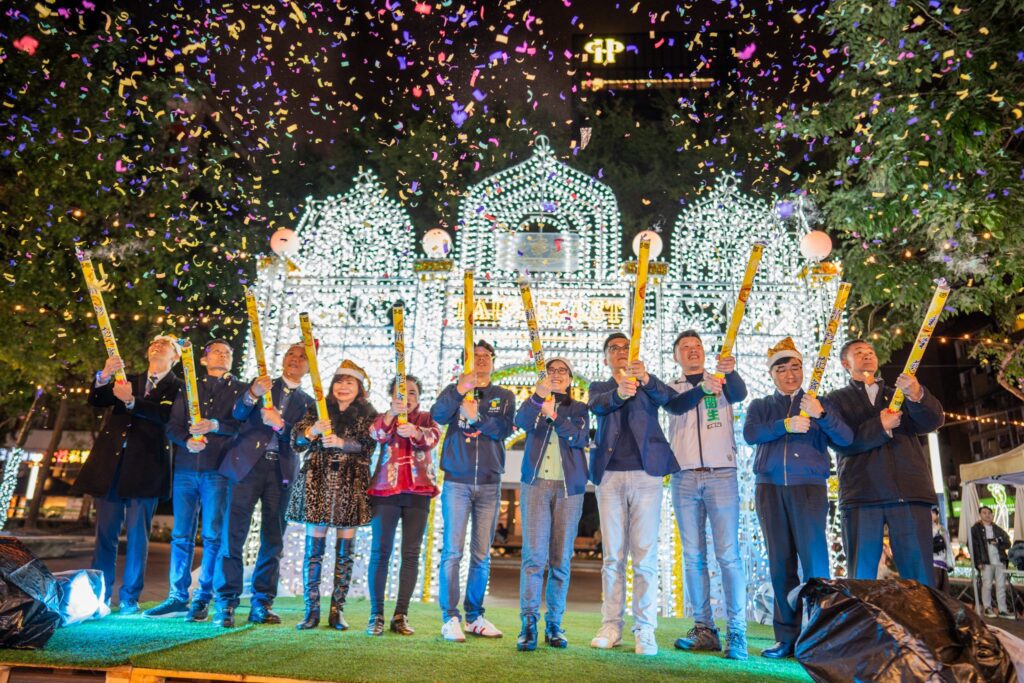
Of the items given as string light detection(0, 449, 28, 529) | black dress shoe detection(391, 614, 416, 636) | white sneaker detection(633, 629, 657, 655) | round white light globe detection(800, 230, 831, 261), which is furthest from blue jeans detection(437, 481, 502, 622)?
string light detection(0, 449, 28, 529)

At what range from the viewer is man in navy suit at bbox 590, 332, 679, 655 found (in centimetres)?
428

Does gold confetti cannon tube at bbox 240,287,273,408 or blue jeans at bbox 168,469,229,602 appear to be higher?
gold confetti cannon tube at bbox 240,287,273,408

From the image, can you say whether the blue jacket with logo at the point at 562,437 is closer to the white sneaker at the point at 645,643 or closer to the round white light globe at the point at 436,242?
the white sneaker at the point at 645,643

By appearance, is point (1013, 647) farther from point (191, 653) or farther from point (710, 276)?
point (710, 276)

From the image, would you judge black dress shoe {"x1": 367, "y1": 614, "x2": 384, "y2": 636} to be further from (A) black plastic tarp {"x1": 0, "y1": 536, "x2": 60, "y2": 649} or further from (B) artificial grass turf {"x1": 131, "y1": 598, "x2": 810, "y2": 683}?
(A) black plastic tarp {"x1": 0, "y1": 536, "x2": 60, "y2": 649}

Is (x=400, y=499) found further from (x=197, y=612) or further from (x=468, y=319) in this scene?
(x=197, y=612)

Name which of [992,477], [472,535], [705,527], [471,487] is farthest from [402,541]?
[992,477]

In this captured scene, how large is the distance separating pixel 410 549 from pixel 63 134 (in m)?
10.3

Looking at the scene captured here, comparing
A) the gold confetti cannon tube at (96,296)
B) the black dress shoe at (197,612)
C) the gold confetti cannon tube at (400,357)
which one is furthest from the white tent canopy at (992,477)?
the gold confetti cannon tube at (96,296)

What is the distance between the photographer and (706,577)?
4.45 metres

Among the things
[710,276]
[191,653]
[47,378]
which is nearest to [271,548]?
[191,653]

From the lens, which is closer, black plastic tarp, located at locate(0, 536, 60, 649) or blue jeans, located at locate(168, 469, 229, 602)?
black plastic tarp, located at locate(0, 536, 60, 649)

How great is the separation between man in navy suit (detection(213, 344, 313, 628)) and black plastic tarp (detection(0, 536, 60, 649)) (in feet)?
3.62

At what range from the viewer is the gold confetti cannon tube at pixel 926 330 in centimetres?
375
